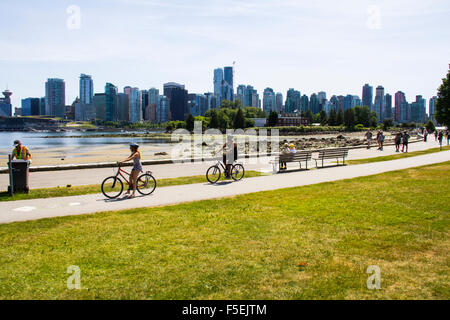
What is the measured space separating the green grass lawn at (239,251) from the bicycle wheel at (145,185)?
261 centimetres

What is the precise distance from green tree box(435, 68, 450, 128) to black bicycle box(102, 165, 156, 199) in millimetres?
66082

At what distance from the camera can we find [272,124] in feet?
541

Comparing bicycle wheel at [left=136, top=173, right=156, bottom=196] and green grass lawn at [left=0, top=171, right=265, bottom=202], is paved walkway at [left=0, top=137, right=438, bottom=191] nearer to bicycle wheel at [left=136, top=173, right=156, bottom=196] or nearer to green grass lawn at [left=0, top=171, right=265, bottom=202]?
green grass lawn at [left=0, top=171, right=265, bottom=202]

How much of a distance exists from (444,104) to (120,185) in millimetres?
70308

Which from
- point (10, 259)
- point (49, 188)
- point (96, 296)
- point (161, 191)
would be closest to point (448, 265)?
point (96, 296)

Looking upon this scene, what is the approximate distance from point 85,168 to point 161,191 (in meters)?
7.53

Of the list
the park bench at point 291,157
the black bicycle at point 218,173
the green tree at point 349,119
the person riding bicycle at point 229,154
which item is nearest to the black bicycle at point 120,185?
the black bicycle at point 218,173

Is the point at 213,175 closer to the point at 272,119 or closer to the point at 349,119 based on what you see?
the point at 272,119

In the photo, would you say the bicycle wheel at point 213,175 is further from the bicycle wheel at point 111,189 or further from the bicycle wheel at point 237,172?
the bicycle wheel at point 111,189

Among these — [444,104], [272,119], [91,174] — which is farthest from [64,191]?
[272,119]

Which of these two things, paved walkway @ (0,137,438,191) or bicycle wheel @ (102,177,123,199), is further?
paved walkway @ (0,137,438,191)

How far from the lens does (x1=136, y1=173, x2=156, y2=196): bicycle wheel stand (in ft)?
38.4

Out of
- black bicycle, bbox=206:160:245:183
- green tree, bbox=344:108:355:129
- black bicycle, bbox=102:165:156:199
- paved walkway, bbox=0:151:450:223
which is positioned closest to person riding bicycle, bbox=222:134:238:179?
black bicycle, bbox=206:160:245:183

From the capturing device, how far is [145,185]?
1179 centimetres
